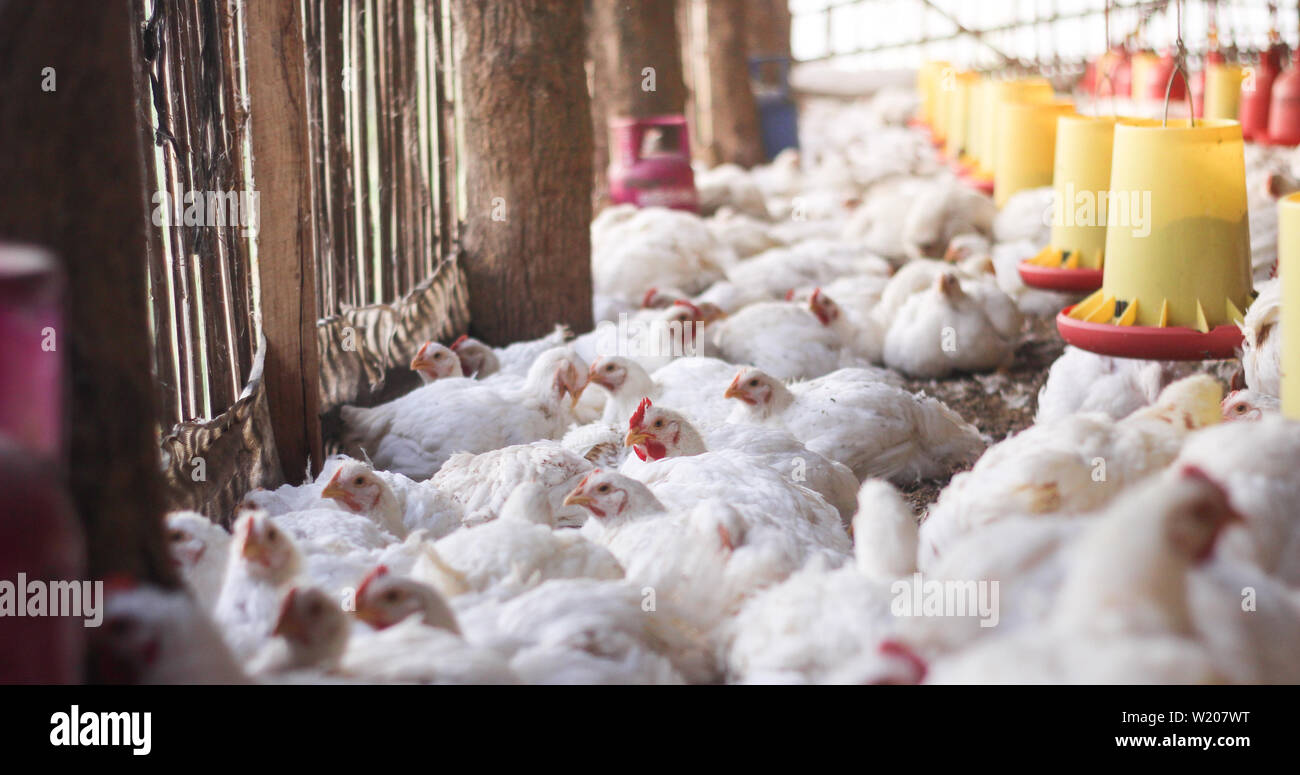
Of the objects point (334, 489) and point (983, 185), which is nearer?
point (334, 489)

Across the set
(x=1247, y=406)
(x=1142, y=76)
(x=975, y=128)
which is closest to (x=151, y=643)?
(x=1247, y=406)

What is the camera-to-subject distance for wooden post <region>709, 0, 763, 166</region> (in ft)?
37.9

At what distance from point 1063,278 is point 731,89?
25.4 feet

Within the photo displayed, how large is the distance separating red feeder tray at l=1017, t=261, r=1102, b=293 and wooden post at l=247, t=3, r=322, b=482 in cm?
248

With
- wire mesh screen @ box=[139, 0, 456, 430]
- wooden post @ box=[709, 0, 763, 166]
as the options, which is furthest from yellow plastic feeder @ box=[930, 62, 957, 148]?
wire mesh screen @ box=[139, 0, 456, 430]

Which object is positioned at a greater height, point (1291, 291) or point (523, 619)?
point (1291, 291)

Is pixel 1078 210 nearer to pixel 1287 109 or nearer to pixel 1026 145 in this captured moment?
pixel 1026 145

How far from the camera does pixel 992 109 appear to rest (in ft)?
27.0

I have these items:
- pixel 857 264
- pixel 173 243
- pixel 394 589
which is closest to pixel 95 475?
pixel 394 589

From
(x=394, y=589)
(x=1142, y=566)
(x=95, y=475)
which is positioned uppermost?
(x=95, y=475)

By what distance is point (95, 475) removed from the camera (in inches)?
70.3

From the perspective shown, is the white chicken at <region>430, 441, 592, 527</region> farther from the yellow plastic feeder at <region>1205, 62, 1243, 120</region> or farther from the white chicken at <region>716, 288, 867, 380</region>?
the yellow plastic feeder at <region>1205, 62, 1243, 120</region>
